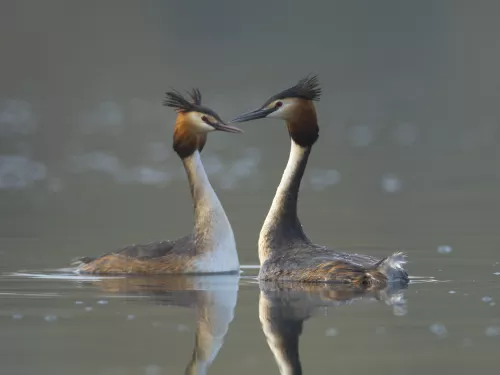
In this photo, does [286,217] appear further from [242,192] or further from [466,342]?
[242,192]

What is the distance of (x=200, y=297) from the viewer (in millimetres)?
13422

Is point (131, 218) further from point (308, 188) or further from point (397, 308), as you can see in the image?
point (397, 308)

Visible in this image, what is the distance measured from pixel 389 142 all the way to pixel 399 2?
150ft

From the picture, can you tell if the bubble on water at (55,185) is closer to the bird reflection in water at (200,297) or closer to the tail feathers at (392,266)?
the bird reflection in water at (200,297)

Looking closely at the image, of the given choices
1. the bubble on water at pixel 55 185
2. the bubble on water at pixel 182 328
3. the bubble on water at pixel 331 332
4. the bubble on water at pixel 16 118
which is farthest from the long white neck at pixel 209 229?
the bubble on water at pixel 16 118

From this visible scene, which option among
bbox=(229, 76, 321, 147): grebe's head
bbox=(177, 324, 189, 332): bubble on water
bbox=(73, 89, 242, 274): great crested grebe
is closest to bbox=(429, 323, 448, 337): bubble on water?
bbox=(177, 324, 189, 332): bubble on water

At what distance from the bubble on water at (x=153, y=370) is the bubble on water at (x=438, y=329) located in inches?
84.0

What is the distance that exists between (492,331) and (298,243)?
3717mm

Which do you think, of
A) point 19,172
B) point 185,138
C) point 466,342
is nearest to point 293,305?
point 466,342

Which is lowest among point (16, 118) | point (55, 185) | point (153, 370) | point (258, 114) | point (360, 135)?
point (153, 370)

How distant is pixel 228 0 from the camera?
2699 inches

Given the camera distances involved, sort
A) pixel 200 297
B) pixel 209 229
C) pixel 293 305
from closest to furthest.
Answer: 1. pixel 293 305
2. pixel 200 297
3. pixel 209 229

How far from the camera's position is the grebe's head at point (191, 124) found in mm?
15445

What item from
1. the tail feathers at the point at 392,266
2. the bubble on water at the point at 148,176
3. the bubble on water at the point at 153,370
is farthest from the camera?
the bubble on water at the point at 148,176
